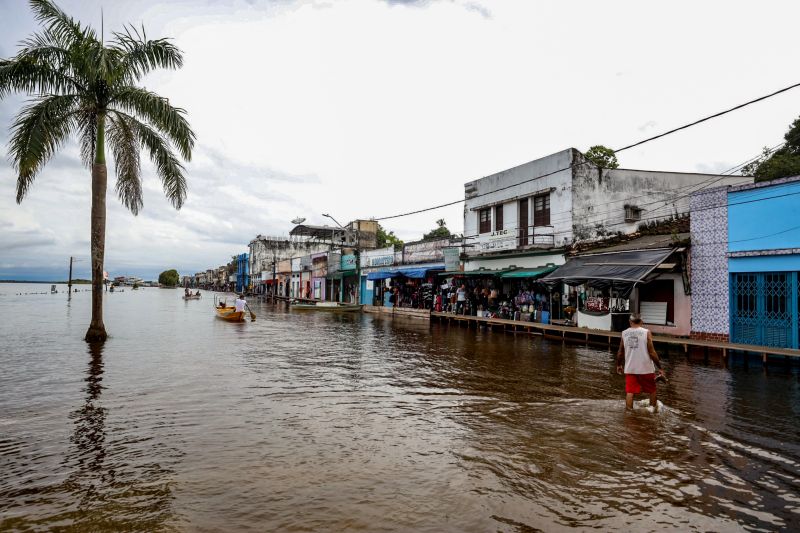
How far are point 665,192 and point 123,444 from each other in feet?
88.7

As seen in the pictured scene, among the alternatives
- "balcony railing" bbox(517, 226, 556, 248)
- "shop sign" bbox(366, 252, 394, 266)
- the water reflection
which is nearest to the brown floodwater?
the water reflection

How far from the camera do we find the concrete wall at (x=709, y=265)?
15.7 m

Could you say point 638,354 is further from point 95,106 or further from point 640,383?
point 95,106

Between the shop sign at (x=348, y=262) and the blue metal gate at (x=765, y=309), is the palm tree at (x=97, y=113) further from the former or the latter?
Result: the shop sign at (x=348, y=262)

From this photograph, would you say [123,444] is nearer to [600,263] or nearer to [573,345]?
[573,345]

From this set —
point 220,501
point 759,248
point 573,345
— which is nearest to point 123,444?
point 220,501

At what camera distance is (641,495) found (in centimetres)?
498

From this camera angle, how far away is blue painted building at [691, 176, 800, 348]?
13.9 m

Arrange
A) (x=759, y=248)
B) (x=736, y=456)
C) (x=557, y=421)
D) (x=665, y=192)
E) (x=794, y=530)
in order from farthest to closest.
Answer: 1. (x=665, y=192)
2. (x=759, y=248)
3. (x=557, y=421)
4. (x=736, y=456)
5. (x=794, y=530)

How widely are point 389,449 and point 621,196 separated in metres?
22.4

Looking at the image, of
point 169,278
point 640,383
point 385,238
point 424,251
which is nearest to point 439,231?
point 385,238

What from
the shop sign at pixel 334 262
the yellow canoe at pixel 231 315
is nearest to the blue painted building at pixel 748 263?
the yellow canoe at pixel 231 315

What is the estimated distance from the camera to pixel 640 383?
834 cm

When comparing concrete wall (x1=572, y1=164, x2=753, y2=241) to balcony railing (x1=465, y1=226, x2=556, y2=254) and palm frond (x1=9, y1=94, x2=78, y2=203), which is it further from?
palm frond (x1=9, y1=94, x2=78, y2=203)
